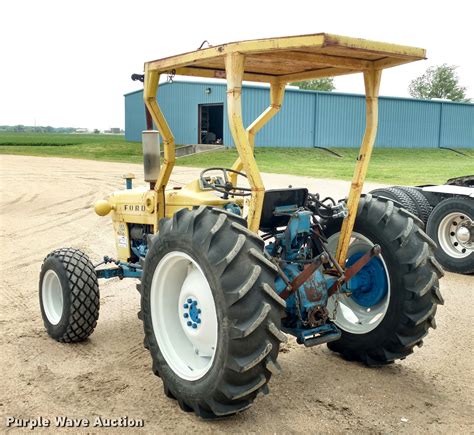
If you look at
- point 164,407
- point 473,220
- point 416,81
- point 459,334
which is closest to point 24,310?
point 164,407

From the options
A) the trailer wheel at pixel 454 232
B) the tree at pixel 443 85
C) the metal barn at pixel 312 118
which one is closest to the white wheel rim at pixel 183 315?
the trailer wheel at pixel 454 232

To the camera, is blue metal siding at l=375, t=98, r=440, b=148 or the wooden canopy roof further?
blue metal siding at l=375, t=98, r=440, b=148

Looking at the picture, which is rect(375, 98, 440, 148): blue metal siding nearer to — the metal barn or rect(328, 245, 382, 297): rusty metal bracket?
the metal barn

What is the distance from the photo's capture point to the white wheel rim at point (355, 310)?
14.4 feet

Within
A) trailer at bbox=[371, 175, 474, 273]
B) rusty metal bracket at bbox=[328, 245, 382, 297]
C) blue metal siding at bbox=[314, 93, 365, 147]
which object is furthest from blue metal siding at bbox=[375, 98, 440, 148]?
rusty metal bracket at bbox=[328, 245, 382, 297]

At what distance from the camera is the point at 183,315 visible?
3797mm

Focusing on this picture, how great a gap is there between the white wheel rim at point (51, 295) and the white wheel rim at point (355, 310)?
238 centimetres

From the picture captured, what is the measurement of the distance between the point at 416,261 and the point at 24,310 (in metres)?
3.89

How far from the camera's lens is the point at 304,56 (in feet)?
12.6

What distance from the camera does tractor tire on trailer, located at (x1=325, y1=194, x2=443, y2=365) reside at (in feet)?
13.4

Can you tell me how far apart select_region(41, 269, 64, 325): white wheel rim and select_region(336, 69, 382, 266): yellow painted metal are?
8.42ft

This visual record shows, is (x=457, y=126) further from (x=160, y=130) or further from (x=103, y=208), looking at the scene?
(x=160, y=130)

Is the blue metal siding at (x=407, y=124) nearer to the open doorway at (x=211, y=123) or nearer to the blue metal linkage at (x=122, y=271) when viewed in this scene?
the open doorway at (x=211, y=123)

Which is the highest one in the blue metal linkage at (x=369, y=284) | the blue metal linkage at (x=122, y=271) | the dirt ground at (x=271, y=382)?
→ the blue metal linkage at (x=369, y=284)
